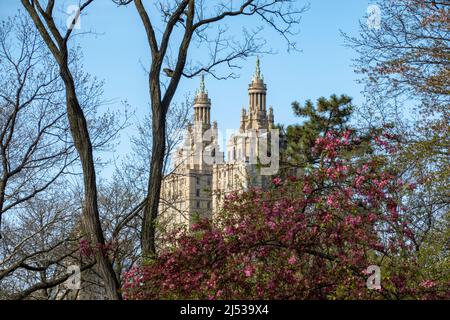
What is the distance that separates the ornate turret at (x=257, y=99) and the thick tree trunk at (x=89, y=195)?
13565cm

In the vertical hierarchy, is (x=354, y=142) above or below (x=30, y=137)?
below

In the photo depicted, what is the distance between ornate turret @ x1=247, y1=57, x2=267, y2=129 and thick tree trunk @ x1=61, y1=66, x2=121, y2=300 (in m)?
136

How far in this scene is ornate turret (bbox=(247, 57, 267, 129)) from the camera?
495ft

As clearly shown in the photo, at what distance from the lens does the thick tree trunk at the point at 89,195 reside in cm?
1282

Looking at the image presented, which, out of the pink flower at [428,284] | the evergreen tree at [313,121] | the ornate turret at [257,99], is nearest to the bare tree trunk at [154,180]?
the pink flower at [428,284]

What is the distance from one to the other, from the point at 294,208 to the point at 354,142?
6.93 feet

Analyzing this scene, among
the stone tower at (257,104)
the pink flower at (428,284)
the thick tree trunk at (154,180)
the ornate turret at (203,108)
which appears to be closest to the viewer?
the pink flower at (428,284)

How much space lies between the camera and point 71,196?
27.2m

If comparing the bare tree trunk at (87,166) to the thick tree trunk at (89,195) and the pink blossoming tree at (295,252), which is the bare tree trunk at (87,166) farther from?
the pink blossoming tree at (295,252)

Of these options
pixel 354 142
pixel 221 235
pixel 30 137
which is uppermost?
pixel 30 137

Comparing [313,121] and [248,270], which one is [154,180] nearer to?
[248,270]
